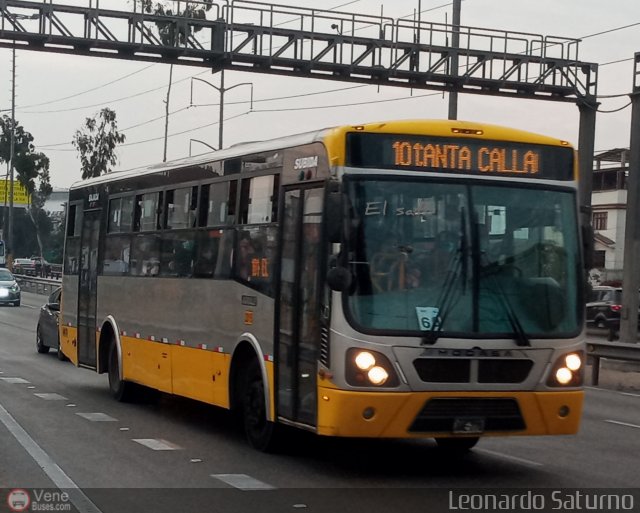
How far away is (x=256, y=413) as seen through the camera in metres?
12.0

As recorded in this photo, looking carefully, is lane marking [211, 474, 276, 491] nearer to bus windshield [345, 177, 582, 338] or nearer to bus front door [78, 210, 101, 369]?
bus windshield [345, 177, 582, 338]

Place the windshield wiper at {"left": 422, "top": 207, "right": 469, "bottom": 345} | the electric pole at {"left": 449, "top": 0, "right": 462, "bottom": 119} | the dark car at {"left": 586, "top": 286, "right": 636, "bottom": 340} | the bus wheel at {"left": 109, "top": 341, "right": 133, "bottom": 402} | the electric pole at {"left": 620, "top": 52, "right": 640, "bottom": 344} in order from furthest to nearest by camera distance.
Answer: the dark car at {"left": 586, "top": 286, "right": 636, "bottom": 340}, the electric pole at {"left": 449, "top": 0, "right": 462, "bottom": 119}, the electric pole at {"left": 620, "top": 52, "right": 640, "bottom": 344}, the bus wheel at {"left": 109, "top": 341, "right": 133, "bottom": 402}, the windshield wiper at {"left": 422, "top": 207, "right": 469, "bottom": 345}

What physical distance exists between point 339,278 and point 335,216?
49 cm

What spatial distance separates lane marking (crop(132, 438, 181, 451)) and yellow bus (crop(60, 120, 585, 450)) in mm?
794

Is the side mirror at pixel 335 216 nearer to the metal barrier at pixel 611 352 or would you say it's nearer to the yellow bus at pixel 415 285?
the yellow bus at pixel 415 285

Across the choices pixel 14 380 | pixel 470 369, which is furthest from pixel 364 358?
pixel 14 380

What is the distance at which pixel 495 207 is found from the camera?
10.7 meters

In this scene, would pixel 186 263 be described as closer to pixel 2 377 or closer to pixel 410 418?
pixel 410 418

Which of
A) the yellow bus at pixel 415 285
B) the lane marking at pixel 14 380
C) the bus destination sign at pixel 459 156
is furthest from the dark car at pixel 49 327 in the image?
the bus destination sign at pixel 459 156

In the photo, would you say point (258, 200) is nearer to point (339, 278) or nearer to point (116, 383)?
point (339, 278)

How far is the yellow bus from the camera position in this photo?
10133 mm

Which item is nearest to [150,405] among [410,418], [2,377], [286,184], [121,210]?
[121,210]

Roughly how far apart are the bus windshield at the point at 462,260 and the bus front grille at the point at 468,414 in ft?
1.73

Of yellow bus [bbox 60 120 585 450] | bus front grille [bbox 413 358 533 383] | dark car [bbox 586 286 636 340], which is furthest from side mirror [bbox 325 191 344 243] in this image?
dark car [bbox 586 286 636 340]
